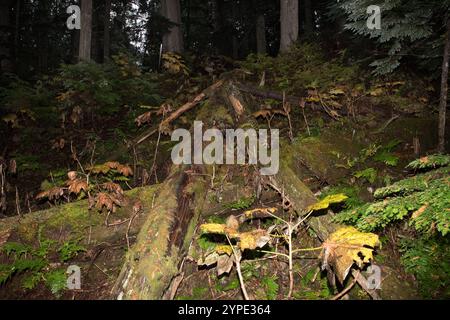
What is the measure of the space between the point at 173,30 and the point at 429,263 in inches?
557

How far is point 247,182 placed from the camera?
4945mm

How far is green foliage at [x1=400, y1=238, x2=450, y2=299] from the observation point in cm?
306

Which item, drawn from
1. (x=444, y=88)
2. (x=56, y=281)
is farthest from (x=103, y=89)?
(x=444, y=88)

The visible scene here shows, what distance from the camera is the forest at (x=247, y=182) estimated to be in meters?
2.98

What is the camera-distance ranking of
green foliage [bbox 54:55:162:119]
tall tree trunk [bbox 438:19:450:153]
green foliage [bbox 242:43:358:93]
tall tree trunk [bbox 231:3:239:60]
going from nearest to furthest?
1. tall tree trunk [bbox 438:19:450:153]
2. green foliage [bbox 242:43:358:93]
3. green foliage [bbox 54:55:162:119]
4. tall tree trunk [bbox 231:3:239:60]

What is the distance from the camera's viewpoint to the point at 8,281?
3875 mm

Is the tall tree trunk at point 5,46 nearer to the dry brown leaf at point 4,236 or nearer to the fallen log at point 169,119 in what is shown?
the fallen log at point 169,119

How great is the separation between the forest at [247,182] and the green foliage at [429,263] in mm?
17

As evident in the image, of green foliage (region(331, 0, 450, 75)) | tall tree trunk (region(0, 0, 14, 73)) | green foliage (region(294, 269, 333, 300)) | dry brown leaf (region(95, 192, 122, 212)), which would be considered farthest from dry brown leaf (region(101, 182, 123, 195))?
tall tree trunk (region(0, 0, 14, 73))

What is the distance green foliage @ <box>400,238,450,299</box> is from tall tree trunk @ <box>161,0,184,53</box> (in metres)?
13.2

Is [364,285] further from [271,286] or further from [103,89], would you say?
[103,89]

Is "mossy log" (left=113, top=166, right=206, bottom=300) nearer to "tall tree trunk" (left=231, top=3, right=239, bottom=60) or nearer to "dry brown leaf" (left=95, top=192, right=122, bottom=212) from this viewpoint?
"dry brown leaf" (left=95, top=192, right=122, bottom=212)
